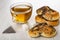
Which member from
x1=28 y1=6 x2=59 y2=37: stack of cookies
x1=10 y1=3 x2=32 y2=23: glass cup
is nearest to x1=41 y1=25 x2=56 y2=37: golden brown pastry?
x1=28 y1=6 x2=59 y2=37: stack of cookies

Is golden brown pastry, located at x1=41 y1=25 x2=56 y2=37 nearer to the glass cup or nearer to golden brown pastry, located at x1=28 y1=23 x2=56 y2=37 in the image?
golden brown pastry, located at x1=28 y1=23 x2=56 y2=37

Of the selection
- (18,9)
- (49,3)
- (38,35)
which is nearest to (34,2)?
(49,3)

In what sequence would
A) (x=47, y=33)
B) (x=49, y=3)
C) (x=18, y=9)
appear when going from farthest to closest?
(x=49, y=3), (x=18, y=9), (x=47, y=33)

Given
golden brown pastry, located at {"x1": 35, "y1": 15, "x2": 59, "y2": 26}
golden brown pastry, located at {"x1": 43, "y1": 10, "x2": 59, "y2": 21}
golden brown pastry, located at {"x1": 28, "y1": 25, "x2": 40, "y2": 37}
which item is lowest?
golden brown pastry, located at {"x1": 28, "y1": 25, "x2": 40, "y2": 37}

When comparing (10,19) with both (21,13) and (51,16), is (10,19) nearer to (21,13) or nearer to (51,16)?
(21,13)

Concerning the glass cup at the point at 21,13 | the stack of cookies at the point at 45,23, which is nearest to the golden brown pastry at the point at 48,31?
the stack of cookies at the point at 45,23

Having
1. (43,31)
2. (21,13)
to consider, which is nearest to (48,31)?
(43,31)

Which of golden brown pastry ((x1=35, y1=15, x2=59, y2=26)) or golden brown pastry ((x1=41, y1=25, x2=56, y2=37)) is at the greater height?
golden brown pastry ((x1=35, y1=15, x2=59, y2=26))

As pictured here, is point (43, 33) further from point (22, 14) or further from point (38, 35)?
point (22, 14)
